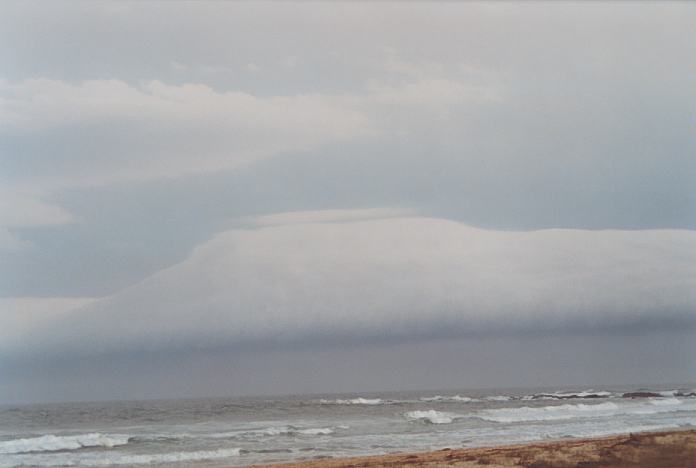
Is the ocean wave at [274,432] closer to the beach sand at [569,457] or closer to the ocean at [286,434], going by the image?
the ocean at [286,434]

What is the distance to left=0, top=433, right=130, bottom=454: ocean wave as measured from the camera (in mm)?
32619

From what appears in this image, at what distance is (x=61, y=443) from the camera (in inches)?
1341

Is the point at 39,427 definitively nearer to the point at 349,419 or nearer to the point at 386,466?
the point at 349,419

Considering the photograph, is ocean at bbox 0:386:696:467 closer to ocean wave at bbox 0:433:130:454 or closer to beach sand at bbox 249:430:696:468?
ocean wave at bbox 0:433:130:454

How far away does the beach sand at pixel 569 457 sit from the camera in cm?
1745

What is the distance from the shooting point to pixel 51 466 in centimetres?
2594

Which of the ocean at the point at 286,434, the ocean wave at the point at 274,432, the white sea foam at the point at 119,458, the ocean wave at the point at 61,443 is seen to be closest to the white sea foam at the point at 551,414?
the ocean at the point at 286,434

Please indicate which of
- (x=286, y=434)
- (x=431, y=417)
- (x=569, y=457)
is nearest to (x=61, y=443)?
(x=286, y=434)

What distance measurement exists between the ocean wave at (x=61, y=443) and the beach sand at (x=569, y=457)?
15.5 m

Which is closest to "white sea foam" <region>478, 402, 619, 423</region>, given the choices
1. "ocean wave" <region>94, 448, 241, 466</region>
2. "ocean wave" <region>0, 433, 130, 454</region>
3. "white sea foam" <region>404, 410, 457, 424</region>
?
"white sea foam" <region>404, 410, 457, 424</region>

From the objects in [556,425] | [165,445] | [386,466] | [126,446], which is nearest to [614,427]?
[556,425]

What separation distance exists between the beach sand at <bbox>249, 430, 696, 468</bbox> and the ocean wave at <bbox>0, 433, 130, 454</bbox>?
50.8ft

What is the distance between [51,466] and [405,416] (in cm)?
2612

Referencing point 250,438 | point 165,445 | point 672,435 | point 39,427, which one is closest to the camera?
point 672,435
